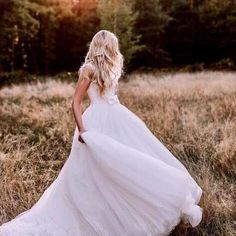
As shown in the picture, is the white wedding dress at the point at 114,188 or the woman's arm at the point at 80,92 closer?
the white wedding dress at the point at 114,188

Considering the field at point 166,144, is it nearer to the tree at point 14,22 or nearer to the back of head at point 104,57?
the back of head at point 104,57

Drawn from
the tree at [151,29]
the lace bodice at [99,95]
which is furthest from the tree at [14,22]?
the lace bodice at [99,95]

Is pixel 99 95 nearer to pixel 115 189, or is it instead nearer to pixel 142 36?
pixel 115 189

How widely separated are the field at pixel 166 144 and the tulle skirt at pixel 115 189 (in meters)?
0.46

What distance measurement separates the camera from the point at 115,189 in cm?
419

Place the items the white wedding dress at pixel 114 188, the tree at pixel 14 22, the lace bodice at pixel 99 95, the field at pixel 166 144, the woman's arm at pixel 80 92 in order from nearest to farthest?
the white wedding dress at pixel 114 188, the woman's arm at pixel 80 92, the lace bodice at pixel 99 95, the field at pixel 166 144, the tree at pixel 14 22

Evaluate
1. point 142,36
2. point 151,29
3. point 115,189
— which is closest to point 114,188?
point 115,189

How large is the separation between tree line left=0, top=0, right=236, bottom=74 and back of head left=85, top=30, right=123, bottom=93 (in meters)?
30.8

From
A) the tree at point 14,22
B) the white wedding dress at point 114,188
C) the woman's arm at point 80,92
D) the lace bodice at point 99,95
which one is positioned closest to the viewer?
the white wedding dress at point 114,188

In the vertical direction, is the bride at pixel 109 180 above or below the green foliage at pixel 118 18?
above

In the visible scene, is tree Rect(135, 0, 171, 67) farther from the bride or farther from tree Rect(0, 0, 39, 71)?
the bride

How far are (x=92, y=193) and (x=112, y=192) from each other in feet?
0.61

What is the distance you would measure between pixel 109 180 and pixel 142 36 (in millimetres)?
35024

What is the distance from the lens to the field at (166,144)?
4.92 metres
